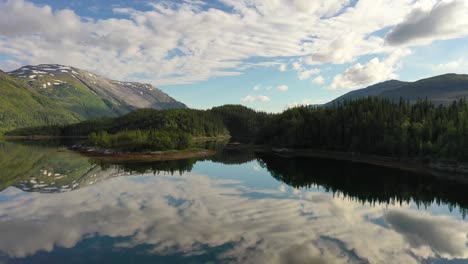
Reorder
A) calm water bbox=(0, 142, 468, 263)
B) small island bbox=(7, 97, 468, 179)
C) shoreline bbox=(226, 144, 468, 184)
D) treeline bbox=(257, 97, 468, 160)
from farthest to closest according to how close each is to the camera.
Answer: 1. treeline bbox=(257, 97, 468, 160)
2. small island bbox=(7, 97, 468, 179)
3. shoreline bbox=(226, 144, 468, 184)
4. calm water bbox=(0, 142, 468, 263)

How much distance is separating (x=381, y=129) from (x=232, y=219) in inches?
3739

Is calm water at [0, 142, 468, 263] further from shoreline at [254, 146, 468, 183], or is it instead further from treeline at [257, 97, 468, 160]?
treeline at [257, 97, 468, 160]

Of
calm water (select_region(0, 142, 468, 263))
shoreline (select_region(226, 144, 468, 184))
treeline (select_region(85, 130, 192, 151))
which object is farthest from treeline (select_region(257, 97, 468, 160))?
treeline (select_region(85, 130, 192, 151))

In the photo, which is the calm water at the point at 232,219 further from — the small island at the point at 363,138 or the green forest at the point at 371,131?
the green forest at the point at 371,131

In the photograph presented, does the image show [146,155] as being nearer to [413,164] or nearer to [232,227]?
[232,227]

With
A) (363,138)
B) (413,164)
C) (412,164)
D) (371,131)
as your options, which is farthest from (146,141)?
(413,164)

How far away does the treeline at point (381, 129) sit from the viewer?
94000mm

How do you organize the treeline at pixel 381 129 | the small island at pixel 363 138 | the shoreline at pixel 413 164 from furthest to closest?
1. the treeline at pixel 381 129
2. the small island at pixel 363 138
3. the shoreline at pixel 413 164

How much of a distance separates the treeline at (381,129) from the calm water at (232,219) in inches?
857

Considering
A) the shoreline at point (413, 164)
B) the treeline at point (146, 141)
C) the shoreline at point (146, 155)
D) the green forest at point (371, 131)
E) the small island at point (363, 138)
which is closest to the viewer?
the shoreline at point (413, 164)

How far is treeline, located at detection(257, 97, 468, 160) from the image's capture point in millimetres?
94000

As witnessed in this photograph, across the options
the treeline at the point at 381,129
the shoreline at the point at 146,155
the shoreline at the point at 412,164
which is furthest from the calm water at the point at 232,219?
the shoreline at the point at 146,155

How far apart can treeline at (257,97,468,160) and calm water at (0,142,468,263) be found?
21756mm

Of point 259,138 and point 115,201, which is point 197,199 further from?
point 259,138
